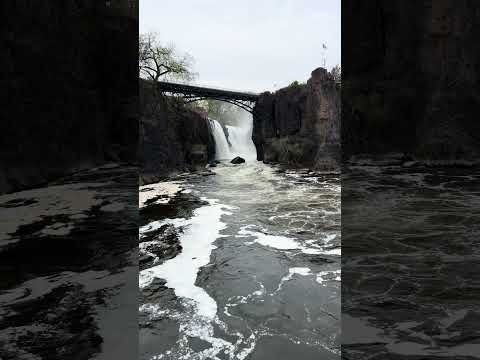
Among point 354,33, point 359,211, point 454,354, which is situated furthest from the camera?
point 354,33

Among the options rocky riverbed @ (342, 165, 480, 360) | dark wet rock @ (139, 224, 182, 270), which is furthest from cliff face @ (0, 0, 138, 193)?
rocky riverbed @ (342, 165, 480, 360)

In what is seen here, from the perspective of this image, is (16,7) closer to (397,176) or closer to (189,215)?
(189,215)

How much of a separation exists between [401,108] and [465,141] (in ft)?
11.5

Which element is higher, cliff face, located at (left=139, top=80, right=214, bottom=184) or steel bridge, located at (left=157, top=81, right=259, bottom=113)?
steel bridge, located at (left=157, top=81, right=259, bottom=113)

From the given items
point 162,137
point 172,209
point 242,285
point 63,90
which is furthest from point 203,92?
point 242,285

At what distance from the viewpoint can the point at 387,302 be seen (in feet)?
A: 10.6

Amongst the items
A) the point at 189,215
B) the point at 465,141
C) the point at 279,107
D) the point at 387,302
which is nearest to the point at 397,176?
the point at 465,141

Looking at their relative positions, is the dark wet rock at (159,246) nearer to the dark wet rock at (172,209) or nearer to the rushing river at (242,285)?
the rushing river at (242,285)

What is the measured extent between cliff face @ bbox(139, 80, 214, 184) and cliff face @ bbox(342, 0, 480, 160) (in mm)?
9806

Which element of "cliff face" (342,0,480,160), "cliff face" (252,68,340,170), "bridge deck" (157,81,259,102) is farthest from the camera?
"bridge deck" (157,81,259,102)

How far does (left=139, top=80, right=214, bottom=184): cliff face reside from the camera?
16203 mm

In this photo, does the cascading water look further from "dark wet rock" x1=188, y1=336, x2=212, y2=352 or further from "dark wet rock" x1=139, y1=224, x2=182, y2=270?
"dark wet rock" x1=188, y1=336, x2=212, y2=352

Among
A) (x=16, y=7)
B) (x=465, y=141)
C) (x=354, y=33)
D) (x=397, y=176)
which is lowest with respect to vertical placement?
(x=397, y=176)

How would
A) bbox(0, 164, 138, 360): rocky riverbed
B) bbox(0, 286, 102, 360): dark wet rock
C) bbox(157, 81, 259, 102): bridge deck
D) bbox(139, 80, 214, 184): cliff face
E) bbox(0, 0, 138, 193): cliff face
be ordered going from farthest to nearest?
bbox(157, 81, 259, 102): bridge deck
bbox(139, 80, 214, 184): cliff face
bbox(0, 0, 138, 193): cliff face
bbox(0, 164, 138, 360): rocky riverbed
bbox(0, 286, 102, 360): dark wet rock
